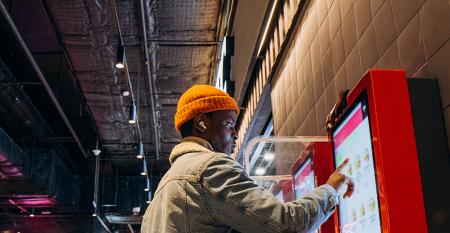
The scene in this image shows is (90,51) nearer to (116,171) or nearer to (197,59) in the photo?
A: (197,59)

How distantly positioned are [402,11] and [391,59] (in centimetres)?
19

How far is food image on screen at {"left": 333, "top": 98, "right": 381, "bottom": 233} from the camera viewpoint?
1.58m

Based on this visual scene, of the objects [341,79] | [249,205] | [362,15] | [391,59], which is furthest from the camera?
[341,79]

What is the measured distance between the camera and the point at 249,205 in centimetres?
158

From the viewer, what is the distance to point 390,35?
2.02 metres

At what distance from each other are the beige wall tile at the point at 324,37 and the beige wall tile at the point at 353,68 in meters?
0.35

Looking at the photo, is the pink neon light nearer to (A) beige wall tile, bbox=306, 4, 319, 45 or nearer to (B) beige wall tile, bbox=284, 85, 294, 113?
(A) beige wall tile, bbox=306, 4, 319, 45

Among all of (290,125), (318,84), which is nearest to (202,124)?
(318,84)

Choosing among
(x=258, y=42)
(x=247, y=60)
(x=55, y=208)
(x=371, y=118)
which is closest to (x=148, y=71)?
(x=247, y=60)

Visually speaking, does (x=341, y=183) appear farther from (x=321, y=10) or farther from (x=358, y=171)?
(x=321, y=10)

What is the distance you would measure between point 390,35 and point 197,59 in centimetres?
612

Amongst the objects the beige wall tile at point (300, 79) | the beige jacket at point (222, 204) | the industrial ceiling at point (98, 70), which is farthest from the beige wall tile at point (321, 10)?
the industrial ceiling at point (98, 70)

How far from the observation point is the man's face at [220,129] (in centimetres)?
191

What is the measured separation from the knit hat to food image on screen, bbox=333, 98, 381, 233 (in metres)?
0.42
